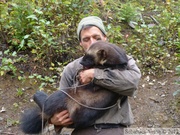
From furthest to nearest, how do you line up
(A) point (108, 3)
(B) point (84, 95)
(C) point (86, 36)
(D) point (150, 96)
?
(A) point (108, 3) < (D) point (150, 96) < (C) point (86, 36) < (B) point (84, 95)

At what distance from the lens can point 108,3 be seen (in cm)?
669

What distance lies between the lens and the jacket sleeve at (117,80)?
2.56 meters

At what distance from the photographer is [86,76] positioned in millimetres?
2658

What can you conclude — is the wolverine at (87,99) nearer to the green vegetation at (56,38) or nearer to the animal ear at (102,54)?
the animal ear at (102,54)

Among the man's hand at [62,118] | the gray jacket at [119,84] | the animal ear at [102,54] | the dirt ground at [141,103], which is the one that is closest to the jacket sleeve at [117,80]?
the gray jacket at [119,84]

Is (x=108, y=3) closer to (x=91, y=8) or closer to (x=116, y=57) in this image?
(x=91, y=8)

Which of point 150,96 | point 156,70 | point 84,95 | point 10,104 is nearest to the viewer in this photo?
point 84,95

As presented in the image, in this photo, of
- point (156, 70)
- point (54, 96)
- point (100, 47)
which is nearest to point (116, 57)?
point (100, 47)

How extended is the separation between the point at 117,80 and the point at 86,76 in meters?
0.28

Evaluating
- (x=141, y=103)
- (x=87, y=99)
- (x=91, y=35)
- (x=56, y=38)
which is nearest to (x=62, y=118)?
(x=87, y=99)

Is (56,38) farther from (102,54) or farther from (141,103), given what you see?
(102,54)

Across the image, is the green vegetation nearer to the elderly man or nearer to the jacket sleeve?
the elderly man

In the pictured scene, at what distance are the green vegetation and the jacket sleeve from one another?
2.31 metres

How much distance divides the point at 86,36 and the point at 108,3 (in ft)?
12.7
